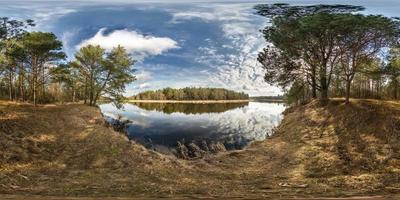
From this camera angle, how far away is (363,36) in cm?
3572

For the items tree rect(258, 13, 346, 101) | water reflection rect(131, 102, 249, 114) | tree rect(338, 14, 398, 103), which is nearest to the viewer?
tree rect(338, 14, 398, 103)

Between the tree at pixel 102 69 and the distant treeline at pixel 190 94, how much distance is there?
88.9 meters

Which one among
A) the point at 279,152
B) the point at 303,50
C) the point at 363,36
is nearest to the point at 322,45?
the point at 303,50

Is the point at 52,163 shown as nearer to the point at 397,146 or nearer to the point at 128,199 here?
the point at 128,199

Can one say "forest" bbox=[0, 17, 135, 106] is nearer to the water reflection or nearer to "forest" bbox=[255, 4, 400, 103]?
"forest" bbox=[255, 4, 400, 103]

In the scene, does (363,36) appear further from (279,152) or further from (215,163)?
(215,163)

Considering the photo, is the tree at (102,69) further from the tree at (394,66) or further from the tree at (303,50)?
the tree at (394,66)

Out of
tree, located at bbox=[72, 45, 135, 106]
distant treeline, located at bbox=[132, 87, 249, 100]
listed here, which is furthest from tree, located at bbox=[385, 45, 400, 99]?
distant treeline, located at bbox=[132, 87, 249, 100]

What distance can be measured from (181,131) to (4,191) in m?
40.0

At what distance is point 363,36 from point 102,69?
3952 centimetres

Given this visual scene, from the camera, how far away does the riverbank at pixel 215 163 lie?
1861 centimetres

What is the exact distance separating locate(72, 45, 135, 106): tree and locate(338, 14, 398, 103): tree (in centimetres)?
3528

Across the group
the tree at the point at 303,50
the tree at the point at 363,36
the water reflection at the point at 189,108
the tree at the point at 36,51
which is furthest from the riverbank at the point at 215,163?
the water reflection at the point at 189,108

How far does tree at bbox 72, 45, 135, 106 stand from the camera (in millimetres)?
63906
